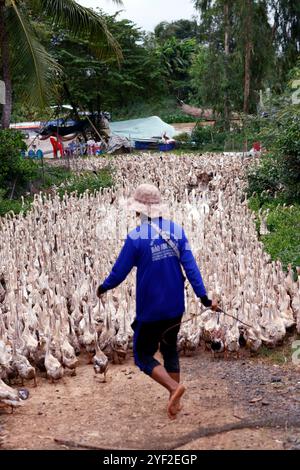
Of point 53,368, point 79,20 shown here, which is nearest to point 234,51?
point 79,20

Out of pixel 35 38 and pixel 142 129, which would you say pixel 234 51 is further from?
pixel 35 38

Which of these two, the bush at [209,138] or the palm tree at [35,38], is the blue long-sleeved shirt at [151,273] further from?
the bush at [209,138]

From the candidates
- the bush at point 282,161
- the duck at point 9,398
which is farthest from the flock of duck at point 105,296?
the bush at point 282,161

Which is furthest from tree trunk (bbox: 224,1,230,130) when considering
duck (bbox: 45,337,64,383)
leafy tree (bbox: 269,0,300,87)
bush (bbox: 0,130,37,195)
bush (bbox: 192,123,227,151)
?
duck (bbox: 45,337,64,383)

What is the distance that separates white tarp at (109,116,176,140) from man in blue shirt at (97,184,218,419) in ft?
82.2

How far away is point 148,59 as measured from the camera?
28.9 m

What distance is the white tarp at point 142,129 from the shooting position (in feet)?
97.2

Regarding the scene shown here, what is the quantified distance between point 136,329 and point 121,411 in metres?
0.66

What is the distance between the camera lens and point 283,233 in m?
9.37

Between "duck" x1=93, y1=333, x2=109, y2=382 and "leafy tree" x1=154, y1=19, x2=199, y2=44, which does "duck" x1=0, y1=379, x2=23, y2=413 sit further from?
"leafy tree" x1=154, y1=19, x2=199, y2=44

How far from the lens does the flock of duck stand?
214 inches
